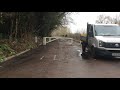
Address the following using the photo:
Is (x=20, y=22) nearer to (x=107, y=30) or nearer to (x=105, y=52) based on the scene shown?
(x=107, y=30)

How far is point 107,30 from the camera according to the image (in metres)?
17.0

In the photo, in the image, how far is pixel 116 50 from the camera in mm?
15312

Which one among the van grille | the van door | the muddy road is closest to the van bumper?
the van grille

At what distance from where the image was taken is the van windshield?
16.7m

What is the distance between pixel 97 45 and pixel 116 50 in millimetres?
1190

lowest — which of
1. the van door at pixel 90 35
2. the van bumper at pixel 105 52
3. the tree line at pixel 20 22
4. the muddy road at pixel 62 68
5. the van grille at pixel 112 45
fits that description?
the muddy road at pixel 62 68

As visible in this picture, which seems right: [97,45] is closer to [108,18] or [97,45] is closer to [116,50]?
[116,50]

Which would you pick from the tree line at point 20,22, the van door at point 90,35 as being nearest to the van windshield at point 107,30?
the van door at point 90,35

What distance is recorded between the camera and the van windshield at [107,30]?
54.8 feet

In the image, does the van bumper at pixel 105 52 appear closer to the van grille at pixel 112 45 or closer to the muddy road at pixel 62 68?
the van grille at pixel 112 45

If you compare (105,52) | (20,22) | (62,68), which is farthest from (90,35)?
(20,22)
